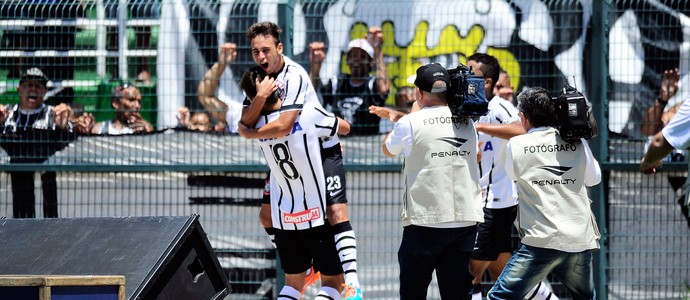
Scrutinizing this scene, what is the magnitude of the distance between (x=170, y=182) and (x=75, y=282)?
11.6 feet

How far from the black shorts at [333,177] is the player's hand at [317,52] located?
1.94 m

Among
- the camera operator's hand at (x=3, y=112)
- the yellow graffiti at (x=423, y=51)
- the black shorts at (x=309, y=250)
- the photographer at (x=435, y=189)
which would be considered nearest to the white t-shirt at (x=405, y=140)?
the photographer at (x=435, y=189)

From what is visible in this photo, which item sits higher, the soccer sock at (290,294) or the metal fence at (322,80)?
the metal fence at (322,80)

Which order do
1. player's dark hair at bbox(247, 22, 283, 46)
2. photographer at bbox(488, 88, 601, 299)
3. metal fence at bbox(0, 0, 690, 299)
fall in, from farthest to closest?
metal fence at bbox(0, 0, 690, 299) < player's dark hair at bbox(247, 22, 283, 46) < photographer at bbox(488, 88, 601, 299)

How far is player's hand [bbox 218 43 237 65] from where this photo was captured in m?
9.60

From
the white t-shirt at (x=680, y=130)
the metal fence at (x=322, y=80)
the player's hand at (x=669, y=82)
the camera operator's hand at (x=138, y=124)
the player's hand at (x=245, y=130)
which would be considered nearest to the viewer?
the white t-shirt at (x=680, y=130)

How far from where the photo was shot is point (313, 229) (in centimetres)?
764

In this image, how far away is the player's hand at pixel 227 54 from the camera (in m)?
9.60

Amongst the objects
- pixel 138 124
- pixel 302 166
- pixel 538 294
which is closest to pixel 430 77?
pixel 302 166

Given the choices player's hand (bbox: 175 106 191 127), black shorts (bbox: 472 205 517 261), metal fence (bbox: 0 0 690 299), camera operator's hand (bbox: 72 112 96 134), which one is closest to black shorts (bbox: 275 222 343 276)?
black shorts (bbox: 472 205 517 261)

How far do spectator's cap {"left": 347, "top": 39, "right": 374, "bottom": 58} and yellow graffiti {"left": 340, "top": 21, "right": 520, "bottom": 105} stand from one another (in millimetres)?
101

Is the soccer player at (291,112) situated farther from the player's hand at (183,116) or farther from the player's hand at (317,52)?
the player's hand at (183,116)

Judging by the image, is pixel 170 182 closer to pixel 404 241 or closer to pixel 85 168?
pixel 85 168

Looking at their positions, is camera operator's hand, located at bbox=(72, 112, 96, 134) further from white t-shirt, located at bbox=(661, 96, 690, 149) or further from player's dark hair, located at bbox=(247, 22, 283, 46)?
white t-shirt, located at bbox=(661, 96, 690, 149)
